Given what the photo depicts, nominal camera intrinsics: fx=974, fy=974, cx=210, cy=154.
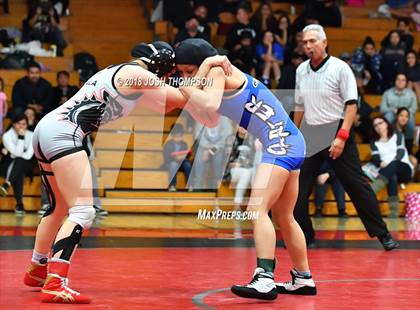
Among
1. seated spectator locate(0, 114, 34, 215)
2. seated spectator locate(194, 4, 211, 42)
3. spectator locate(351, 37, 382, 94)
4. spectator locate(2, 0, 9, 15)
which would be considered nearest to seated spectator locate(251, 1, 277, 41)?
seated spectator locate(194, 4, 211, 42)

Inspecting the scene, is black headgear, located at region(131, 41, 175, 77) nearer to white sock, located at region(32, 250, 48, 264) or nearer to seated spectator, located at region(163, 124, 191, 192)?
white sock, located at region(32, 250, 48, 264)

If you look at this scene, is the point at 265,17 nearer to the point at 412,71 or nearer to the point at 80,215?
the point at 412,71

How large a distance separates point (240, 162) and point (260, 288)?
19.1 ft

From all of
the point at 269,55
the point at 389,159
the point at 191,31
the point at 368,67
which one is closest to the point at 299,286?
the point at 389,159

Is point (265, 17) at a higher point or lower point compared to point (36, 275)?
higher

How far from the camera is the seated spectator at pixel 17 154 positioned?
1095cm

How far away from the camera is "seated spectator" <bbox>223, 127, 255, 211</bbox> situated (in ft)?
Answer: 35.7

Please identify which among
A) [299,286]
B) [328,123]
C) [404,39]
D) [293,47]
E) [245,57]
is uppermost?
[404,39]

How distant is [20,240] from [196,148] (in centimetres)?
368

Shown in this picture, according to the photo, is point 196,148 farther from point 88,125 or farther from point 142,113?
point 88,125

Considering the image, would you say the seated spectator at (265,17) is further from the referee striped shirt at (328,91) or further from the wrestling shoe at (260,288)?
the wrestling shoe at (260,288)

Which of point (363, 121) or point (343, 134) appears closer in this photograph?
point (343, 134)

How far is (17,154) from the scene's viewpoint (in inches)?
434

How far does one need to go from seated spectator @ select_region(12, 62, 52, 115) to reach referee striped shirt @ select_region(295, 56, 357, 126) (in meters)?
5.11
